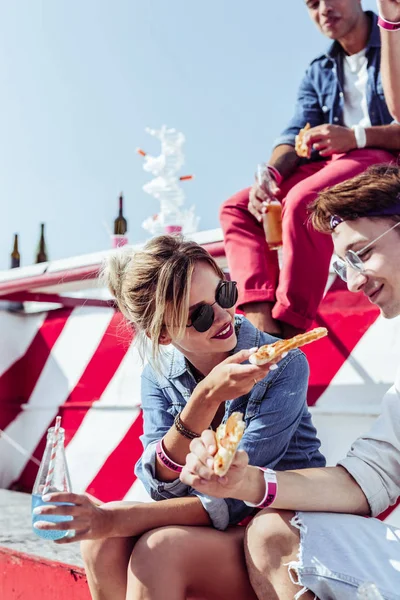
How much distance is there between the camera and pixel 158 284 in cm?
197

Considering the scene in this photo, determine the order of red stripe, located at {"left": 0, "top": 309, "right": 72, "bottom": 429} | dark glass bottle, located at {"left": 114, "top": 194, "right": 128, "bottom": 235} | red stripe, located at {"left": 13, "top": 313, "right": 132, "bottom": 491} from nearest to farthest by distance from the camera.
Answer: red stripe, located at {"left": 13, "top": 313, "right": 132, "bottom": 491}, red stripe, located at {"left": 0, "top": 309, "right": 72, "bottom": 429}, dark glass bottle, located at {"left": 114, "top": 194, "right": 128, "bottom": 235}

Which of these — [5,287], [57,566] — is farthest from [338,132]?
[5,287]

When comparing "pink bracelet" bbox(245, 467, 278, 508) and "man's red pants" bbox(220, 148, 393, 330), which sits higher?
"man's red pants" bbox(220, 148, 393, 330)

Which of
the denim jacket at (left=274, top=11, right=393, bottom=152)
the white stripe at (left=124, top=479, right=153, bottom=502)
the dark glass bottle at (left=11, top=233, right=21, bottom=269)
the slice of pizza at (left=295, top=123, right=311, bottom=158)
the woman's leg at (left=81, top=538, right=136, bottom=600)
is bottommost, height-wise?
the dark glass bottle at (left=11, top=233, right=21, bottom=269)

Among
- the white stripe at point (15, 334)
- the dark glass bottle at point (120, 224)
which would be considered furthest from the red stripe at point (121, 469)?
the dark glass bottle at point (120, 224)

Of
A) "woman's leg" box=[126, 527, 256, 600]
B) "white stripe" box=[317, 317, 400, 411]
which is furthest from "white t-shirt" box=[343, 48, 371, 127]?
"woman's leg" box=[126, 527, 256, 600]

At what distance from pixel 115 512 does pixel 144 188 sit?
11.0ft

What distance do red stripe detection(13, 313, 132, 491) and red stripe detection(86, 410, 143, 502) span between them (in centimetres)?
27

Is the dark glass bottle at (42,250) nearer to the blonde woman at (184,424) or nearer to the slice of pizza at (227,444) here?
the blonde woman at (184,424)

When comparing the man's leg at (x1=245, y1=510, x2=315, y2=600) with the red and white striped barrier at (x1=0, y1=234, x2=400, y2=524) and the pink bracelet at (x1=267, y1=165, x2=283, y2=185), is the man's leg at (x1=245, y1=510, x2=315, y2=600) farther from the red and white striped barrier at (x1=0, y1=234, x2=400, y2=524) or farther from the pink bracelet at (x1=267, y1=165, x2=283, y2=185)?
the pink bracelet at (x1=267, y1=165, x2=283, y2=185)

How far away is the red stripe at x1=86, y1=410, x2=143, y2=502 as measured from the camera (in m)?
3.21

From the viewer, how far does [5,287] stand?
3.72 m

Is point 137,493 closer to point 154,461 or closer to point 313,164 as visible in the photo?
point 154,461

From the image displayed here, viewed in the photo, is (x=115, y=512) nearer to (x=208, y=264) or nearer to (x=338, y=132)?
(x=208, y=264)
